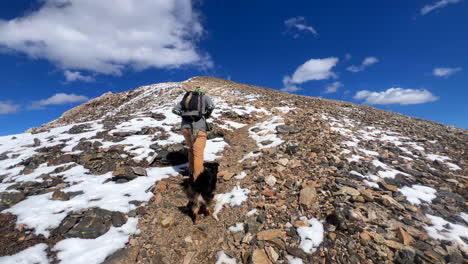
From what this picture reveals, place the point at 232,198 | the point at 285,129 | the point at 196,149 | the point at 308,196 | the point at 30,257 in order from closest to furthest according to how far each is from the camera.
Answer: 1. the point at 30,257
2. the point at 308,196
3. the point at 232,198
4. the point at 196,149
5. the point at 285,129

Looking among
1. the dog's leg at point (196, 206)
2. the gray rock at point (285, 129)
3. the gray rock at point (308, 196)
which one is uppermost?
the gray rock at point (285, 129)

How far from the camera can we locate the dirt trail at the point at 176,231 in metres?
4.69

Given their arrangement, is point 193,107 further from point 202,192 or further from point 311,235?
point 311,235

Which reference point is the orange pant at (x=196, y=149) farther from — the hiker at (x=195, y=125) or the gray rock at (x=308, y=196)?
the gray rock at (x=308, y=196)

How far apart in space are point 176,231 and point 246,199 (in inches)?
81.2

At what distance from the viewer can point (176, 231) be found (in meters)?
5.37

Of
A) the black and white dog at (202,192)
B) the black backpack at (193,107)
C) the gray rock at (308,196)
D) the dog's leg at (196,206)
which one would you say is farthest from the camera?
the black backpack at (193,107)

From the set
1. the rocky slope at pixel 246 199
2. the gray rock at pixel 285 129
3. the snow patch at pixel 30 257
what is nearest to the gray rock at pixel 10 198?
the rocky slope at pixel 246 199

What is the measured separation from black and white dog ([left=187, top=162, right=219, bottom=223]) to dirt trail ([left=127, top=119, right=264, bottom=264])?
18 cm

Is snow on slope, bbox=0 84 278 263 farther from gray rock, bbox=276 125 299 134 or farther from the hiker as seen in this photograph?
gray rock, bbox=276 125 299 134

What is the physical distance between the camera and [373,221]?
4.88 m

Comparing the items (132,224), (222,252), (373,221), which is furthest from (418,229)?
(132,224)

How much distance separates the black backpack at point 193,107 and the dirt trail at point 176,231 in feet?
7.59

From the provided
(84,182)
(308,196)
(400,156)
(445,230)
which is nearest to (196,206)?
(308,196)
